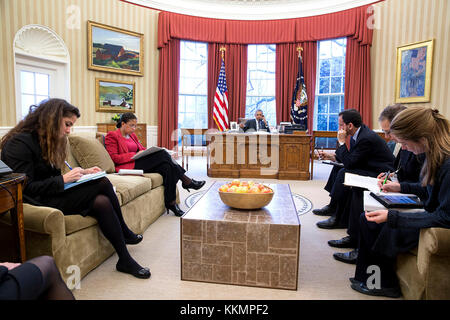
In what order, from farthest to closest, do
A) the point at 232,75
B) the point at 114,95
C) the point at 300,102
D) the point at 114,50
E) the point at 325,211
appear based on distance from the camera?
the point at 232,75 < the point at 300,102 < the point at 114,95 < the point at 114,50 < the point at 325,211

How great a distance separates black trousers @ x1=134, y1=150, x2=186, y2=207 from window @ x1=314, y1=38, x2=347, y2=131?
587 cm

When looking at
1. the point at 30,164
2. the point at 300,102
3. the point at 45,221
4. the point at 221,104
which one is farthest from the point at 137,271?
the point at 300,102

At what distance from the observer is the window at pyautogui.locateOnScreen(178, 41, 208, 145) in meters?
8.68

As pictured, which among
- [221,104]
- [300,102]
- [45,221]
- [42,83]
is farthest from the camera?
[300,102]

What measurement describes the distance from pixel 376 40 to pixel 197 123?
500cm

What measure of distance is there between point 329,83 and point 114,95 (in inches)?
219

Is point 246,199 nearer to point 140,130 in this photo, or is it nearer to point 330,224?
point 330,224

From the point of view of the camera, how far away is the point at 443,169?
1543 millimetres

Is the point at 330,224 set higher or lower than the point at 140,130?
lower

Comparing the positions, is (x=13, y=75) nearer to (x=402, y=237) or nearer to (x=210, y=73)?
(x=210, y=73)

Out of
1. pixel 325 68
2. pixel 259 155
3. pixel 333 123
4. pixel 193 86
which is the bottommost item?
pixel 259 155

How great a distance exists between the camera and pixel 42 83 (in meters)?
6.46

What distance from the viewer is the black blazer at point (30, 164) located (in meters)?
1.96
